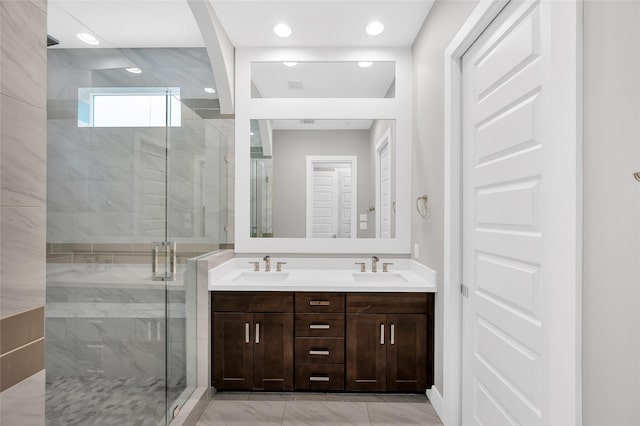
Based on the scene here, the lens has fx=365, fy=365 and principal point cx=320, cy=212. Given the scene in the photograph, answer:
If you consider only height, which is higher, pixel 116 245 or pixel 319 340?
pixel 116 245

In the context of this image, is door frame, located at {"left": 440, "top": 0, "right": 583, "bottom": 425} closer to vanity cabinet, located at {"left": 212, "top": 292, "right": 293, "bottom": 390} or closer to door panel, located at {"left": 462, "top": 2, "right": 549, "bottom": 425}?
door panel, located at {"left": 462, "top": 2, "right": 549, "bottom": 425}

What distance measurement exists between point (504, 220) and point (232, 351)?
1.91 metres

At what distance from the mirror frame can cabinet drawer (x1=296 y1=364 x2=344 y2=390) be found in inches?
35.2

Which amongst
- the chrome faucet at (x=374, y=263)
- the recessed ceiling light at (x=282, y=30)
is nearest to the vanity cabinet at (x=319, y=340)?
the chrome faucet at (x=374, y=263)

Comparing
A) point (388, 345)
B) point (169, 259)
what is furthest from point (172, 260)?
point (388, 345)

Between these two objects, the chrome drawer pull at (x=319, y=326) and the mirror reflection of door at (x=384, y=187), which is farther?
the mirror reflection of door at (x=384, y=187)

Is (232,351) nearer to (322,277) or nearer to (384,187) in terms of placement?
(322,277)

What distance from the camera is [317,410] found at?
2344mm

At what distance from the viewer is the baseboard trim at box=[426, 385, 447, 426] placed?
2.20 m

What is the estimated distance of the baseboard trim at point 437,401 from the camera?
2203 mm

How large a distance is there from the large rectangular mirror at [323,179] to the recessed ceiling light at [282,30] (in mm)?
647

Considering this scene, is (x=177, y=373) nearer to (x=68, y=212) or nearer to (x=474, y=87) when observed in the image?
(x=68, y=212)

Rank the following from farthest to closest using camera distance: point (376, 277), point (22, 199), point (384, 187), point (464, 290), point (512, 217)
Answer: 1. point (384, 187)
2. point (376, 277)
3. point (464, 290)
4. point (512, 217)
5. point (22, 199)

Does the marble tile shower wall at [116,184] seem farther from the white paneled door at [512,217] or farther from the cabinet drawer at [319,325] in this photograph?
the white paneled door at [512,217]
